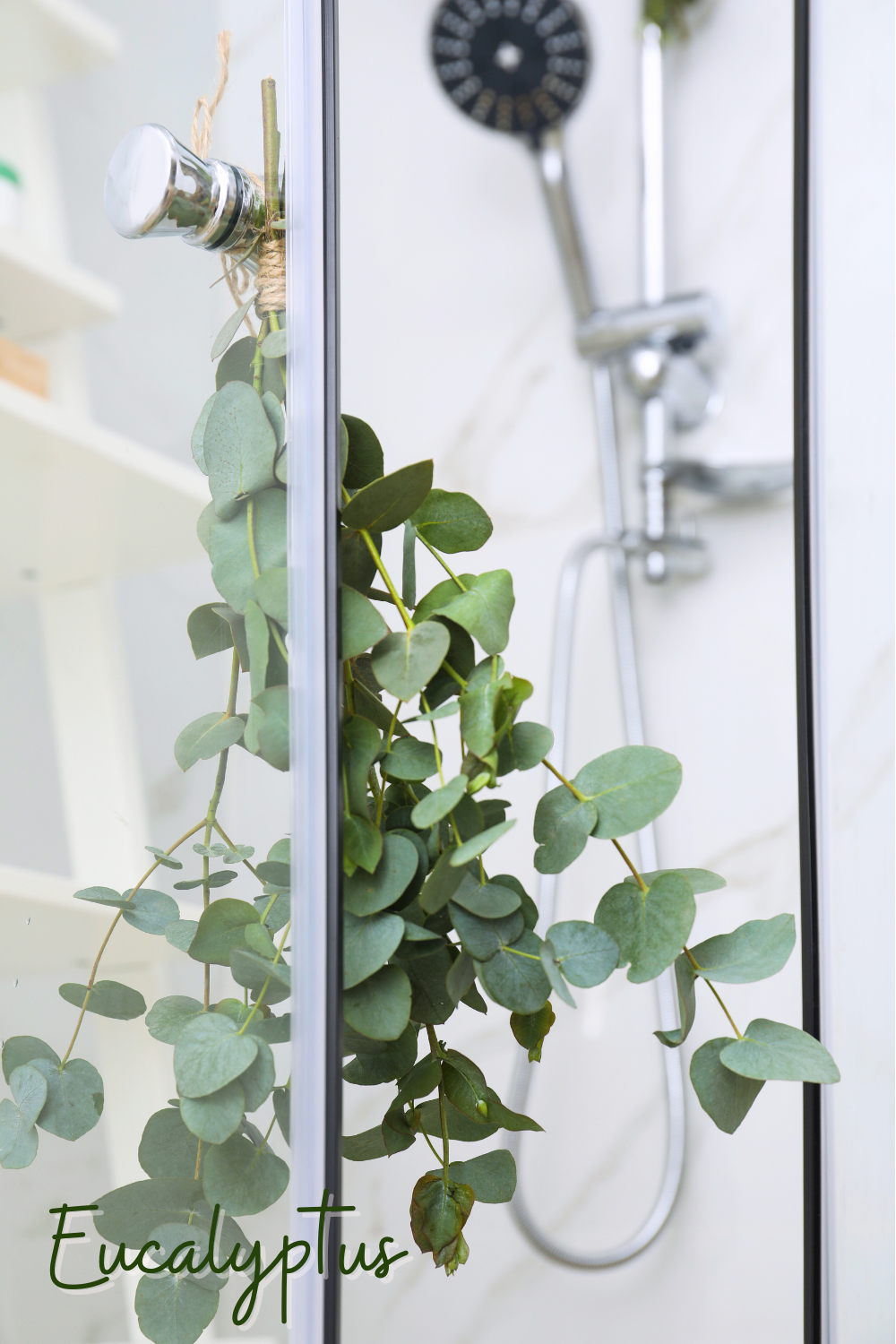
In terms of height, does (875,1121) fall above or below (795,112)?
below

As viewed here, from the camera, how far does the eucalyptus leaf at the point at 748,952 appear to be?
0.27 metres

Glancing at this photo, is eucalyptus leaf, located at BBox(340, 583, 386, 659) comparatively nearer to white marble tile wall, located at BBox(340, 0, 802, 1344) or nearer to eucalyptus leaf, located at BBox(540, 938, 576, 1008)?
eucalyptus leaf, located at BBox(540, 938, 576, 1008)

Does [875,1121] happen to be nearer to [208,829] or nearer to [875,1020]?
[875,1020]

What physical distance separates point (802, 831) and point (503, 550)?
18.7 inches

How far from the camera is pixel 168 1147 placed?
0.87 ft

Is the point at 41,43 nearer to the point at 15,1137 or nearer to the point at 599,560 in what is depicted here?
the point at 15,1137

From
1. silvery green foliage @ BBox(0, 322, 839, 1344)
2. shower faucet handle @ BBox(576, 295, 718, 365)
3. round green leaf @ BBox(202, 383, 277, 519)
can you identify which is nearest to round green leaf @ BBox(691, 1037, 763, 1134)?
silvery green foliage @ BBox(0, 322, 839, 1344)

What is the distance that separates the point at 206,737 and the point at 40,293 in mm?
172

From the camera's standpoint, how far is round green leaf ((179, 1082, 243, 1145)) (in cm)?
24

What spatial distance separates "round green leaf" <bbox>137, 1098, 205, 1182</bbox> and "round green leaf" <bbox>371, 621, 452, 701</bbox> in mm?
135

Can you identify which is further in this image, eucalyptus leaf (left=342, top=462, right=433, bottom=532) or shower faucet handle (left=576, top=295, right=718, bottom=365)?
shower faucet handle (left=576, top=295, right=718, bottom=365)

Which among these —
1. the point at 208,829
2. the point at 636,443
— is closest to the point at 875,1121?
the point at 208,829

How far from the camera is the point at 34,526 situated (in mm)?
318

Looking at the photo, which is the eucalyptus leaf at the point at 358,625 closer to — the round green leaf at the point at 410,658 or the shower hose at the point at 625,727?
the round green leaf at the point at 410,658
